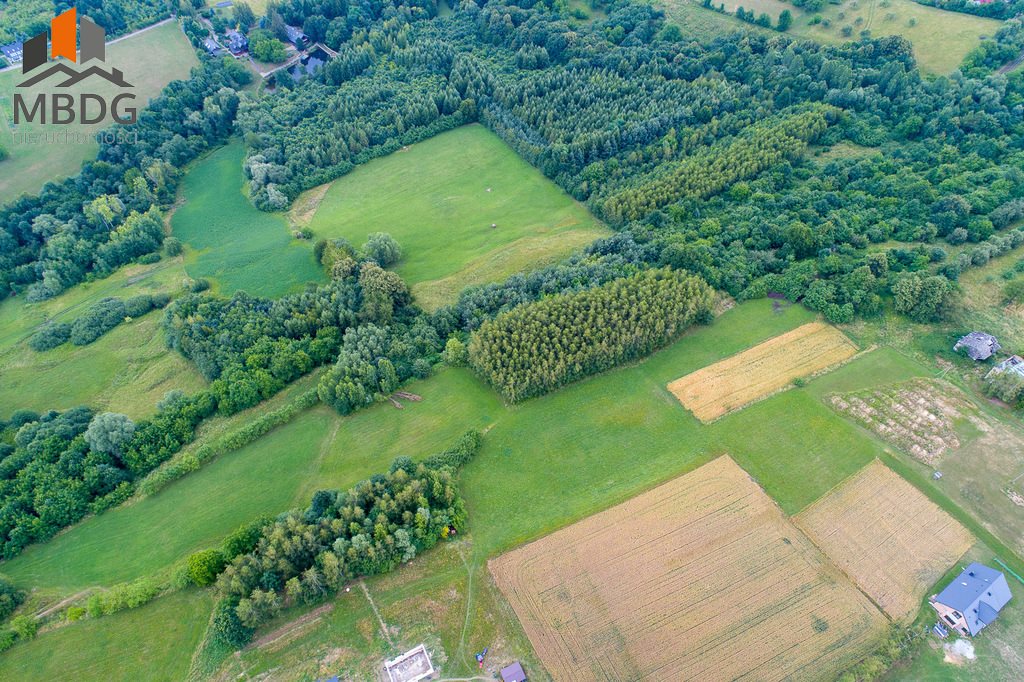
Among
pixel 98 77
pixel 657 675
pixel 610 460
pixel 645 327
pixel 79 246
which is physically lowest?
pixel 657 675

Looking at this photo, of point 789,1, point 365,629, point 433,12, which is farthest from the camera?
point 433,12

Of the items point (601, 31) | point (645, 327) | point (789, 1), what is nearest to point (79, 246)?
point (645, 327)

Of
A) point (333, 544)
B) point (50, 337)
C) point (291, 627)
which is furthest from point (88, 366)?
point (291, 627)

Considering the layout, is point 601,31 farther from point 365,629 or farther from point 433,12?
point 365,629

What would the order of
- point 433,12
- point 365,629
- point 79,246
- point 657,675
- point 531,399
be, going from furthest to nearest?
point 433,12 < point 79,246 < point 531,399 < point 365,629 < point 657,675

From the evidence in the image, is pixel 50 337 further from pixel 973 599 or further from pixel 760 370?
pixel 973 599

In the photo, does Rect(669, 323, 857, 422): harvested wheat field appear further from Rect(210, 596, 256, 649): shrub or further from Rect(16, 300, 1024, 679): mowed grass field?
Rect(210, 596, 256, 649): shrub

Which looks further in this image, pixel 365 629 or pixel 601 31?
pixel 601 31

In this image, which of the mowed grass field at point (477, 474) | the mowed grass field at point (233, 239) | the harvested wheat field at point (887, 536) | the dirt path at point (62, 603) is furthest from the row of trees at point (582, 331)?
the dirt path at point (62, 603)
